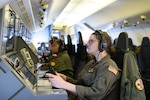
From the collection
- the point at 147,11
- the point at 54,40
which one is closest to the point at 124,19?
the point at 147,11

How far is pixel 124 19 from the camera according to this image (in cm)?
550

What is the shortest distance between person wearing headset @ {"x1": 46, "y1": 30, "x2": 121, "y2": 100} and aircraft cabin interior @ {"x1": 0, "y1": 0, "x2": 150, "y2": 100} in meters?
0.13

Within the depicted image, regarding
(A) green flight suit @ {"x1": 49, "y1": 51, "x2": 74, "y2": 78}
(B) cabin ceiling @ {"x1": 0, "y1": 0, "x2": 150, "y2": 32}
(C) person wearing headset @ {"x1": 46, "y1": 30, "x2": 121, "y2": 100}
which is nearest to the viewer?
(C) person wearing headset @ {"x1": 46, "y1": 30, "x2": 121, "y2": 100}

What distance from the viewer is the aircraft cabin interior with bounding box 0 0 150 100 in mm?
1265

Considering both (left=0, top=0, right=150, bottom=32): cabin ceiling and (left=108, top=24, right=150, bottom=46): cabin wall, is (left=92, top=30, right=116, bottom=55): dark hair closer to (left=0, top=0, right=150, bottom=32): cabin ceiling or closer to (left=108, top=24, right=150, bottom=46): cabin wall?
(left=0, top=0, right=150, bottom=32): cabin ceiling

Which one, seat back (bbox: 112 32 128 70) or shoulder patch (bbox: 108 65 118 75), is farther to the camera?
seat back (bbox: 112 32 128 70)

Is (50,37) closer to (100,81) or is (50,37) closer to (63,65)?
(63,65)

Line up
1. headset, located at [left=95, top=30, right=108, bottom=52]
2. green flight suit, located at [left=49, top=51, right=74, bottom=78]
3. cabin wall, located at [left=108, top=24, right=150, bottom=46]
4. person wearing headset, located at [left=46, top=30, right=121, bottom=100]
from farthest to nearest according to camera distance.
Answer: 1. cabin wall, located at [left=108, top=24, right=150, bottom=46]
2. green flight suit, located at [left=49, top=51, right=74, bottom=78]
3. headset, located at [left=95, top=30, right=108, bottom=52]
4. person wearing headset, located at [left=46, top=30, right=121, bottom=100]

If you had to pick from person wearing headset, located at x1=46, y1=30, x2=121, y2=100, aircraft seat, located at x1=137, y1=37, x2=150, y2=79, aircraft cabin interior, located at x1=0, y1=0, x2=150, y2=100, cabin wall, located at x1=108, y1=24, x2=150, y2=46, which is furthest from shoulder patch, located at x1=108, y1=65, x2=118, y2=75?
cabin wall, located at x1=108, y1=24, x2=150, y2=46

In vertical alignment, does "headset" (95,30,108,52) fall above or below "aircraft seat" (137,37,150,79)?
above

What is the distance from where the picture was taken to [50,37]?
5008mm

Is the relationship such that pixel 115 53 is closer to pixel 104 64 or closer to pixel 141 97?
pixel 104 64

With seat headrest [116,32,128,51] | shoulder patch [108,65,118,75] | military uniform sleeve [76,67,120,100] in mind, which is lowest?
military uniform sleeve [76,67,120,100]

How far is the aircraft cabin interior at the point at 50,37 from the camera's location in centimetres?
126
